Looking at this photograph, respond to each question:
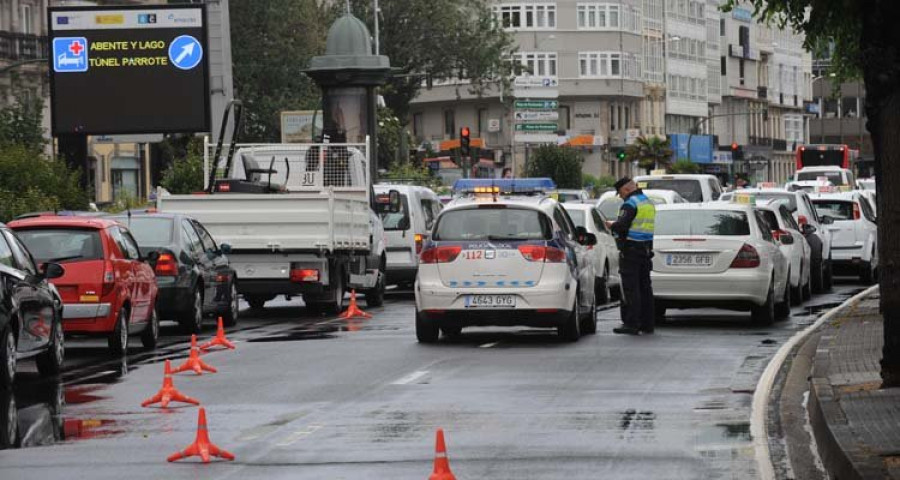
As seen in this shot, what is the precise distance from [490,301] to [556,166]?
220ft

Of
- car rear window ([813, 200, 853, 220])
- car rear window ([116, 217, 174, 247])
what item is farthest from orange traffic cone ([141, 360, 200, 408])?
car rear window ([813, 200, 853, 220])

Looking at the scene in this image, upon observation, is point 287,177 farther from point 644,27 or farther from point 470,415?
point 644,27

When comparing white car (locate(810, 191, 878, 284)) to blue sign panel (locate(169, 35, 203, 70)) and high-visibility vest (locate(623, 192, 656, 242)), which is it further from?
high-visibility vest (locate(623, 192, 656, 242))

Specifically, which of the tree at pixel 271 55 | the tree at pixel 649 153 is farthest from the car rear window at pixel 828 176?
the tree at pixel 649 153

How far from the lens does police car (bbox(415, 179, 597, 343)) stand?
75.2ft

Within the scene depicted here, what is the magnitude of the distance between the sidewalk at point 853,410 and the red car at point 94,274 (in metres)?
7.11

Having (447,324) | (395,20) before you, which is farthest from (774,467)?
(395,20)

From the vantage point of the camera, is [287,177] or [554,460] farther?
[287,177]

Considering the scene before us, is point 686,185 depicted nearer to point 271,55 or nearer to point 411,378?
point 411,378

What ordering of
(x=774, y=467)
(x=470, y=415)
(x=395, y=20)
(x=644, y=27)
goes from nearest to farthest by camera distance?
(x=774, y=467) < (x=470, y=415) < (x=395, y=20) < (x=644, y=27)

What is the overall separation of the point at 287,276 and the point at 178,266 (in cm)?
413

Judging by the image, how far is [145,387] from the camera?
18.4 m

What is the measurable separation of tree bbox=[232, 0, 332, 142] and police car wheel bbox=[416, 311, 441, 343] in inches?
2324

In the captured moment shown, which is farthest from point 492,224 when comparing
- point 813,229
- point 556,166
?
point 556,166
